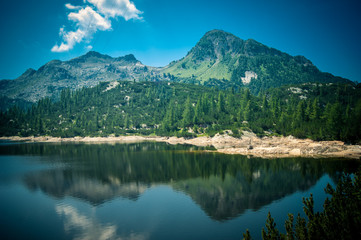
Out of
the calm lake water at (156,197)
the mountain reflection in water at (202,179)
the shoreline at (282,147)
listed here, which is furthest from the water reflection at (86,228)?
the shoreline at (282,147)

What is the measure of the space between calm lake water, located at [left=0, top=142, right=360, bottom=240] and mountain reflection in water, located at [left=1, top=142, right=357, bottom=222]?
20cm

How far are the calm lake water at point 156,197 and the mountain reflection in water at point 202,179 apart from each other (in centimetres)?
20

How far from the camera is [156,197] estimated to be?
142ft

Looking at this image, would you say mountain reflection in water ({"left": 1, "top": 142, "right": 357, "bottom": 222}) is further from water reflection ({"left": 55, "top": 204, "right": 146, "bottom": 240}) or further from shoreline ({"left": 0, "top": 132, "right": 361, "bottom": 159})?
shoreline ({"left": 0, "top": 132, "right": 361, "bottom": 159})

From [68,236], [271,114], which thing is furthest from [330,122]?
[68,236]

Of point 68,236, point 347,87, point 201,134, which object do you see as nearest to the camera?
point 68,236

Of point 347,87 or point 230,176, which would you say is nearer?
point 230,176

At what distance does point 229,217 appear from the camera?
33562 millimetres

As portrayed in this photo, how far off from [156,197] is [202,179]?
1575cm

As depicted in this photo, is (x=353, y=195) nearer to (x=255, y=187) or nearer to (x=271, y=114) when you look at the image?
(x=255, y=187)

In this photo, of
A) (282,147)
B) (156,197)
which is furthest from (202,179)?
(282,147)

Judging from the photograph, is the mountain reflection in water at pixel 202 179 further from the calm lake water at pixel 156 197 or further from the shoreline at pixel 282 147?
the shoreline at pixel 282 147

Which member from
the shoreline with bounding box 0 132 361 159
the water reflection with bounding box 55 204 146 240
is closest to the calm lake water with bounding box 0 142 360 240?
the water reflection with bounding box 55 204 146 240

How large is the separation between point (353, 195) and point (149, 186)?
126 feet
